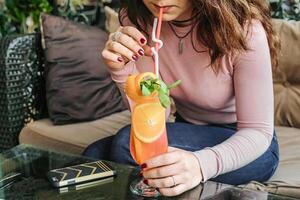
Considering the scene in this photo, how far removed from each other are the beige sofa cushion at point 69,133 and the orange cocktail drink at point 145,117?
812 mm

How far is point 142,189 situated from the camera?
1106 mm

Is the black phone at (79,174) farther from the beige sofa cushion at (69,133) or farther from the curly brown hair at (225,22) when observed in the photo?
the beige sofa cushion at (69,133)

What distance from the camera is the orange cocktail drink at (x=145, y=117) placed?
3.17 ft

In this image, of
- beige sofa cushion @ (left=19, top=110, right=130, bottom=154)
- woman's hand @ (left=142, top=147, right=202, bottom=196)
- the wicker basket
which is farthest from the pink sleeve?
the wicker basket

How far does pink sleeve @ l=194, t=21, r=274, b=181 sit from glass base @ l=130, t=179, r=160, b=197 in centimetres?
20

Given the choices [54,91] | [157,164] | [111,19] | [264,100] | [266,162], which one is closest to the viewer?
[157,164]

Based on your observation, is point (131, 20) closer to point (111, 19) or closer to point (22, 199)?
point (22, 199)

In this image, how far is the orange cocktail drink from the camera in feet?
3.17

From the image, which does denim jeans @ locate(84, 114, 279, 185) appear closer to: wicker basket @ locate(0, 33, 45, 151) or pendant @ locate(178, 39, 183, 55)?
pendant @ locate(178, 39, 183, 55)

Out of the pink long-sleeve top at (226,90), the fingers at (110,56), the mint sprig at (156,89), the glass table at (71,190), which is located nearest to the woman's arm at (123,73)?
the pink long-sleeve top at (226,90)

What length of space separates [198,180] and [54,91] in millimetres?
1038

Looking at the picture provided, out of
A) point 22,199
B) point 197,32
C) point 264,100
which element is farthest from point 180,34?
point 22,199

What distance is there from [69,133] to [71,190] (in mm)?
736

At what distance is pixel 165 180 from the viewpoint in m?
1.03
